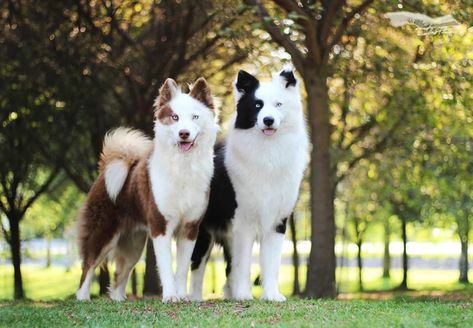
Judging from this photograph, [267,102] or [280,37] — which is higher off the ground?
[280,37]

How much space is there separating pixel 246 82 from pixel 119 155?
6.61ft

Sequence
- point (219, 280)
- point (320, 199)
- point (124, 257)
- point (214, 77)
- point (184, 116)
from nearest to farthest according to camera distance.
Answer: point (184, 116), point (124, 257), point (320, 199), point (214, 77), point (219, 280)

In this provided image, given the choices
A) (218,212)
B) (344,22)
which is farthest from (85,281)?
(344,22)

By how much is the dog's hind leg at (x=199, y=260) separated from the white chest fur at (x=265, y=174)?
774 mm

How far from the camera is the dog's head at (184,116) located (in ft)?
27.2

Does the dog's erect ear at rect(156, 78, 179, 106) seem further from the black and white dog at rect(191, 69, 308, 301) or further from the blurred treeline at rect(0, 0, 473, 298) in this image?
the blurred treeline at rect(0, 0, 473, 298)

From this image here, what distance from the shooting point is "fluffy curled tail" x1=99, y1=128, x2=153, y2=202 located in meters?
9.38

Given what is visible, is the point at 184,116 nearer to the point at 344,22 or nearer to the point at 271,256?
the point at 271,256

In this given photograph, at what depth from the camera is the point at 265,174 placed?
8.66 meters

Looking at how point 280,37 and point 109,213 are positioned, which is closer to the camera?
point 109,213

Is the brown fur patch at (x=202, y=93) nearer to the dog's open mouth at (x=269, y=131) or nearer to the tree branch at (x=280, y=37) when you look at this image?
the dog's open mouth at (x=269, y=131)

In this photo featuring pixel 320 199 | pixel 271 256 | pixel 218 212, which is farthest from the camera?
pixel 320 199

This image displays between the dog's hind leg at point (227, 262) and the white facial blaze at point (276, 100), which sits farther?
the dog's hind leg at point (227, 262)

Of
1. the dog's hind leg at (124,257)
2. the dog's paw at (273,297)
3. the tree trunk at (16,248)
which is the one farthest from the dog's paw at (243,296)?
the tree trunk at (16,248)
